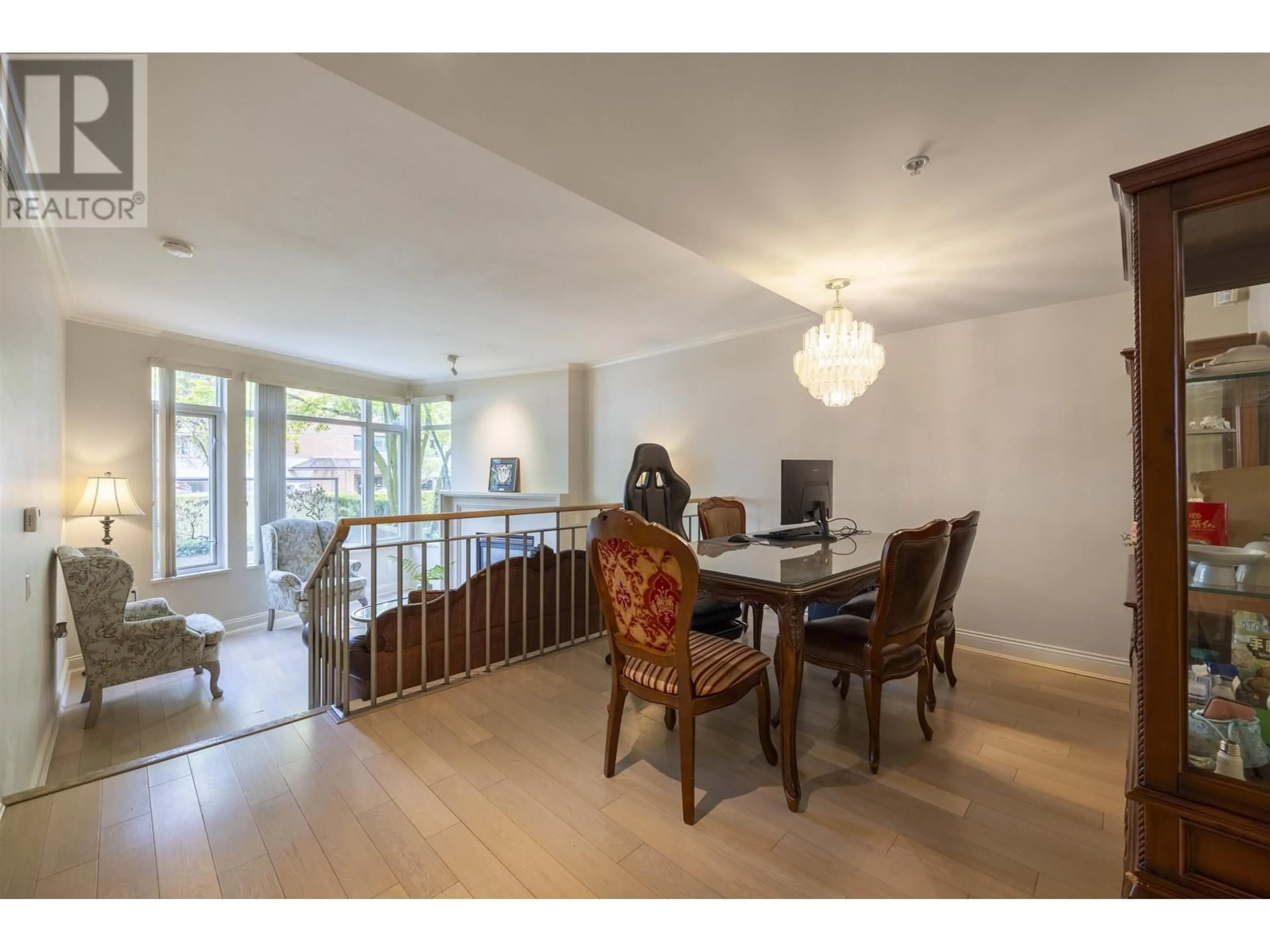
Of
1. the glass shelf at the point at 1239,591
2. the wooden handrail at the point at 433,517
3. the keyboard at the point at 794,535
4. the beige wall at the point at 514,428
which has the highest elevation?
the beige wall at the point at 514,428

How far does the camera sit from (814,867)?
142 centimetres

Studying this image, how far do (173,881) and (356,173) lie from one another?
2.46m

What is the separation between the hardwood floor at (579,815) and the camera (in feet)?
4.47

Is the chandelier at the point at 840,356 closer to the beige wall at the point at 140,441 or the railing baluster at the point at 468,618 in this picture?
the railing baluster at the point at 468,618

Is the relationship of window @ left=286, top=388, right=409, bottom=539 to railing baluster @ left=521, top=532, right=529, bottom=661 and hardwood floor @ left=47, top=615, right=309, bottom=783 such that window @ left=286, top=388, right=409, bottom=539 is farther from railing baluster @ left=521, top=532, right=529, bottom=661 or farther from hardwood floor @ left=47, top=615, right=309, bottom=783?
railing baluster @ left=521, top=532, right=529, bottom=661

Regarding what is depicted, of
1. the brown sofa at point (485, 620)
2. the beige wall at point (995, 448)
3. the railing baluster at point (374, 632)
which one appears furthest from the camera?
the beige wall at point (995, 448)

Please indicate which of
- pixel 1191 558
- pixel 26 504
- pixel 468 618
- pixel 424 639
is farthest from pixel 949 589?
pixel 26 504

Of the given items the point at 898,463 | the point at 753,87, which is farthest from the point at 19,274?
the point at 898,463

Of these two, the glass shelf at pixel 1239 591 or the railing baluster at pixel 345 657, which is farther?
the railing baluster at pixel 345 657

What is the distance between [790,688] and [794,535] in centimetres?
143

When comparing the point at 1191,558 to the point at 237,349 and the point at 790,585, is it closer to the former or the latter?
the point at 790,585

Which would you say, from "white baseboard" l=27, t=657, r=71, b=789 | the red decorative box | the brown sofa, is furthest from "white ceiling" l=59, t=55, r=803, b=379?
"white baseboard" l=27, t=657, r=71, b=789

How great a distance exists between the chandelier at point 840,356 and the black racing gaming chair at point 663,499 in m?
0.96

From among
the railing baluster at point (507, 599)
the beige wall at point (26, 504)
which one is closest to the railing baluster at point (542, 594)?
the railing baluster at point (507, 599)
